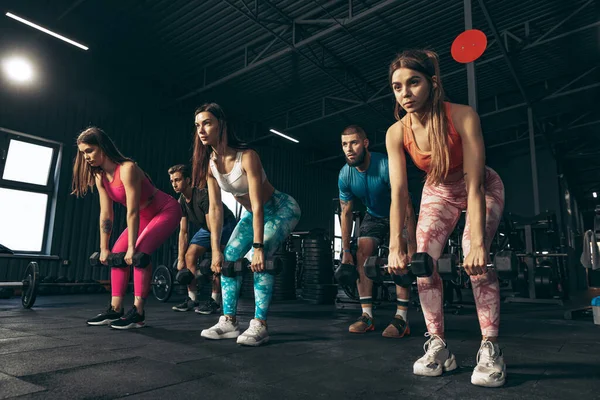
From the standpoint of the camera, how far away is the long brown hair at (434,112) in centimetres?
137

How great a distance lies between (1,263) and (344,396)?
6110 mm

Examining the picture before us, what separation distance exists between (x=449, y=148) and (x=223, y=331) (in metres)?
1.36

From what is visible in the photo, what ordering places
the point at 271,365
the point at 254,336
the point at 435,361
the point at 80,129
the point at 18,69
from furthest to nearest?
1. the point at 80,129
2. the point at 18,69
3. the point at 254,336
4. the point at 271,365
5. the point at 435,361

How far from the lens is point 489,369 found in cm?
121

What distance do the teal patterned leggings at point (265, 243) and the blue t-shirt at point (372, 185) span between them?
0.48 meters

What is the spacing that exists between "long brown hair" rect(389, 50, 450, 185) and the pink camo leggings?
101 mm

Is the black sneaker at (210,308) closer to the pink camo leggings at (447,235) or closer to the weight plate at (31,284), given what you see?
the weight plate at (31,284)

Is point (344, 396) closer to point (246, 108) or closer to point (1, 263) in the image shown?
point (1, 263)

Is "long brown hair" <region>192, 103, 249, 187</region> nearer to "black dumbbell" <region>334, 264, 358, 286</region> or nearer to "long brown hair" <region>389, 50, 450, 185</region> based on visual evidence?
"black dumbbell" <region>334, 264, 358, 286</region>

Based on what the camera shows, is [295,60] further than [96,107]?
Yes

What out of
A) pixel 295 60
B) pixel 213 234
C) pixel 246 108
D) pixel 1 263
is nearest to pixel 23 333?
pixel 213 234

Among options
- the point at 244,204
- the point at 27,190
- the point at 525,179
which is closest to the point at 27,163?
the point at 27,190

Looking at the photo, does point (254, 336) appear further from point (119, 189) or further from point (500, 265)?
point (119, 189)

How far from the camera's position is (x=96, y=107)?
22.4ft
